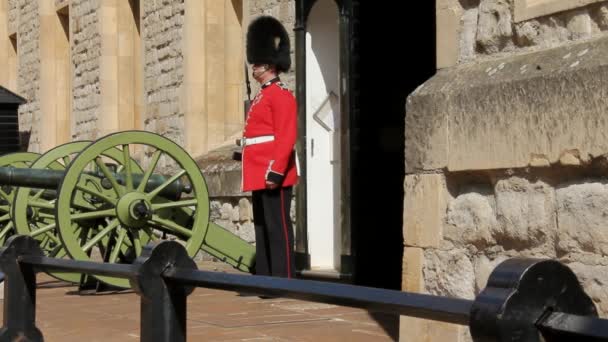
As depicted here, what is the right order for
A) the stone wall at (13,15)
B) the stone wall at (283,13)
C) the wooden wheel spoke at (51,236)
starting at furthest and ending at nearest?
the stone wall at (13,15), the stone wall at (283,13), the wooden wheel spoke at (51,236)

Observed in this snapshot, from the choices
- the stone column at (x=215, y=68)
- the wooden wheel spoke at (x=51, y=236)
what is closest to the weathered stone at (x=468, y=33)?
the wooden wheel spoke at (x=51, y=236)

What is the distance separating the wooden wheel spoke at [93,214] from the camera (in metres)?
7.07

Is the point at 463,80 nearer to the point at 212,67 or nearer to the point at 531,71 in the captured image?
the point at 531,71

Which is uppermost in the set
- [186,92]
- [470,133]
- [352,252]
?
[186,92]

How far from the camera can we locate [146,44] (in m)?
12.0

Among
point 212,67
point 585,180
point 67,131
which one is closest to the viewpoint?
point 585,180

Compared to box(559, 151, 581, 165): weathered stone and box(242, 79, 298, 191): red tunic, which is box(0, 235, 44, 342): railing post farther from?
box(242, 79, 298, 191): red tunic

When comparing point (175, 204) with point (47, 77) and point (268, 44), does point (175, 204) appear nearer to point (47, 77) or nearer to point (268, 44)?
point (268, 44)

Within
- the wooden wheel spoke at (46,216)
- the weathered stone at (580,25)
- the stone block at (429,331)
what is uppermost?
the weathered stone at (580,25)

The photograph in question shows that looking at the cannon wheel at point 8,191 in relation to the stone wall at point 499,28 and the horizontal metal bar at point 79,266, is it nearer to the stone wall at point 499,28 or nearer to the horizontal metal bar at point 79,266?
the stone wall at point 499,28

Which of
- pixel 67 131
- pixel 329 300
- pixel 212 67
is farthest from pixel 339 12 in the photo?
pixel 67 131

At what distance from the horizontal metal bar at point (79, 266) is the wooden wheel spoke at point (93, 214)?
3539 mm

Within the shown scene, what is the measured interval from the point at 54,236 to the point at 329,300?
6547mm

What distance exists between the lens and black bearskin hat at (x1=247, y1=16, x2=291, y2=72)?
6973 mm
